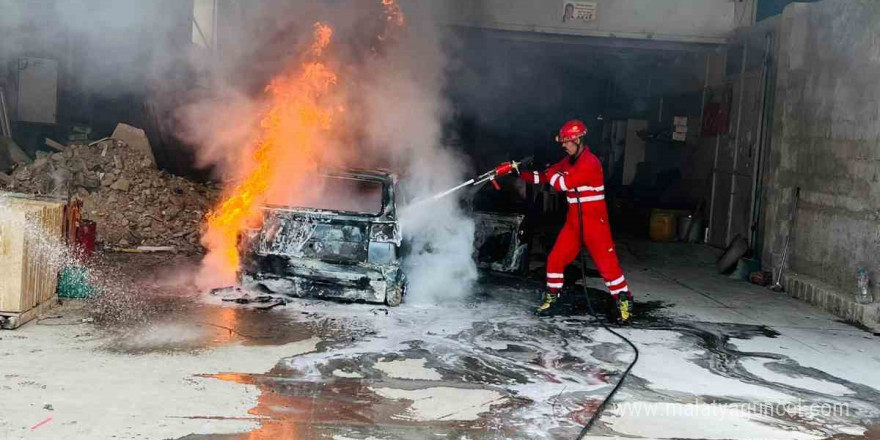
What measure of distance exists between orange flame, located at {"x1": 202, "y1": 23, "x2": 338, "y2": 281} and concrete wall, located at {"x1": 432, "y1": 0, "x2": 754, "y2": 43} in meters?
3.14

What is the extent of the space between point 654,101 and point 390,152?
10.4 m

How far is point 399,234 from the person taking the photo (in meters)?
7.80

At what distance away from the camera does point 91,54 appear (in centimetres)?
1320

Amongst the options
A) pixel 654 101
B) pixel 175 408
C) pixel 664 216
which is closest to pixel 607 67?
pixel 654 101

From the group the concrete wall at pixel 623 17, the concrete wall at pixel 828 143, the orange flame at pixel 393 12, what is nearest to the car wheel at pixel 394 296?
the orange flame at pixel 393 12

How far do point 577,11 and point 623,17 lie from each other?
747 millimetres

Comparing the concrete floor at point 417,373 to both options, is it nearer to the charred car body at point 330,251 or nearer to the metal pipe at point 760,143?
the charred car body at point 330,251

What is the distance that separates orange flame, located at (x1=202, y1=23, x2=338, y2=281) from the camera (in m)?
8.19

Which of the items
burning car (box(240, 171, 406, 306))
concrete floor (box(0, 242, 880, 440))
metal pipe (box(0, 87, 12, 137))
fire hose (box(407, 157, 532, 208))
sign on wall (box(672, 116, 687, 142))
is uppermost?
sign on wall (box(672, 116, 687, 142))

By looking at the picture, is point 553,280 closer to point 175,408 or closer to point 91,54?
point 175,408

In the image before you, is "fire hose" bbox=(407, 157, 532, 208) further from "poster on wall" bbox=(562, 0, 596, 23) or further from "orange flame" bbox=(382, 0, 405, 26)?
"poster on wall" bbox=(562, 0, 596, 23)

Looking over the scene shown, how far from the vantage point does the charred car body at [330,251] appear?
7773mm

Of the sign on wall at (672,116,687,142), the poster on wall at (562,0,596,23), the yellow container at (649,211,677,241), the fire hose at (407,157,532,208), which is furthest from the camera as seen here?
the sign on wall at (672,116,687,142)

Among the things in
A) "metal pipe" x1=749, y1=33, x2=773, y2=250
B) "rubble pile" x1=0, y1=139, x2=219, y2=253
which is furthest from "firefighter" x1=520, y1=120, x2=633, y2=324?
"rubble pile" x1=0, y1=139, x2=219, y2=253
